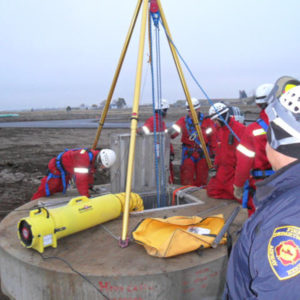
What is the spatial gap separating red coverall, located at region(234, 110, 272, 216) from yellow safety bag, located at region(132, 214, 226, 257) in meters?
0.81

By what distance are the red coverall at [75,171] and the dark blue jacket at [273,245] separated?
342 centimetres

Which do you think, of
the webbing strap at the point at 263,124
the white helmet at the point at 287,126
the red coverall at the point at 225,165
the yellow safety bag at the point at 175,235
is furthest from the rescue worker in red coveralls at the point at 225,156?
the white helmet at the point at 287,126

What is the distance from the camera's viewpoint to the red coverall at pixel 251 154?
3.38m

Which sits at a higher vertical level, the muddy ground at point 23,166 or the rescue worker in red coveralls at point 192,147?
the rescue worker in red coveralls at point 192,147

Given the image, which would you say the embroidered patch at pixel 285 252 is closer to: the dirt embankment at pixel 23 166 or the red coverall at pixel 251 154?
the red coverall at pixel 251 154

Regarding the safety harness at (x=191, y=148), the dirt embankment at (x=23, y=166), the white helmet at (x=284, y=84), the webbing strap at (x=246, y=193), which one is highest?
the white helmet at (x=284, y=84)

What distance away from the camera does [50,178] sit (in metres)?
5.02

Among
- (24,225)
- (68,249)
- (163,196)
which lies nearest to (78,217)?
(68,249)

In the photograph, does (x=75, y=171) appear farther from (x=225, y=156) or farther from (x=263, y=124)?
(x=263, y=124)

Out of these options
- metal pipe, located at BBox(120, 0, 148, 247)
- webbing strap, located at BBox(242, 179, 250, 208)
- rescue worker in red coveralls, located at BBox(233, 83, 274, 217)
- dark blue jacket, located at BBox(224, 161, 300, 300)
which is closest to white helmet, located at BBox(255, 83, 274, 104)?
rescue worker in red coveralls, located at BBox(233, 83, 274, 217)

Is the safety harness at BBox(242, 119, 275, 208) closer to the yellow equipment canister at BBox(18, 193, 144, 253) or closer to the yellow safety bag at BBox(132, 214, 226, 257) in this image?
the yellow safety bag at BBox(132, 214, 226, 257)

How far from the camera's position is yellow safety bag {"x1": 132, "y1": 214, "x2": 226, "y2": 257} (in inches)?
110

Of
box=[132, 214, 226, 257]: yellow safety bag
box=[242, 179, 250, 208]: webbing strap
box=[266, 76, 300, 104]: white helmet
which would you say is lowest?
box=[132, 214, 226, 257]: yellow safety bag

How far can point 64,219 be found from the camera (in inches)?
122
